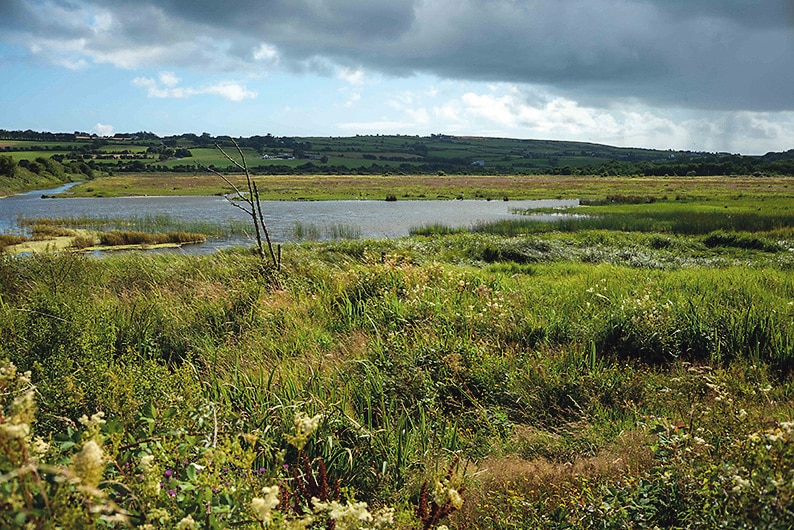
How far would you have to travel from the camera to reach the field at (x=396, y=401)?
6.48 ft

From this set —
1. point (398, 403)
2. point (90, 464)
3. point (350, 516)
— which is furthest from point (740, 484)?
point (398, 403)

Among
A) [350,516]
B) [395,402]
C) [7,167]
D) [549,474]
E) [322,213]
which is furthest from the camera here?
[7,167]

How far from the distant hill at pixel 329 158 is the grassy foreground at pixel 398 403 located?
262ft

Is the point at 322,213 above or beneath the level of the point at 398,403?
above

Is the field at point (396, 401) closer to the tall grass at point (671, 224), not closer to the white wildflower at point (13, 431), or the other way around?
the white wildflower at point (13, 431)

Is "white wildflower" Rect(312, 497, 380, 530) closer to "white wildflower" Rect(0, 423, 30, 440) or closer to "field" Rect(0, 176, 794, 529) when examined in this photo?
"field" Rect(0, 176, 794, 529)

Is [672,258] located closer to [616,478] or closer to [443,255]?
[443,255]

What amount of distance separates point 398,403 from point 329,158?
130 metres

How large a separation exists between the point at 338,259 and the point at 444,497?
15688 mm

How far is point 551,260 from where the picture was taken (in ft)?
58.1

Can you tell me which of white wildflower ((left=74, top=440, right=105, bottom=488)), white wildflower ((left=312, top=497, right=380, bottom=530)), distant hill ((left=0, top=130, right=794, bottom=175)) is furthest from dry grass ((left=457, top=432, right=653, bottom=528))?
distant hill ((left=0, top=130, right=794, bottom=175))

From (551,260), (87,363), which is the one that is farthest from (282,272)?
(551,260)

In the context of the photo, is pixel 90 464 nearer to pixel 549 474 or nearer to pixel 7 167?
pixel 549 474

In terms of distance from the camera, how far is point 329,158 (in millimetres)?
130875
